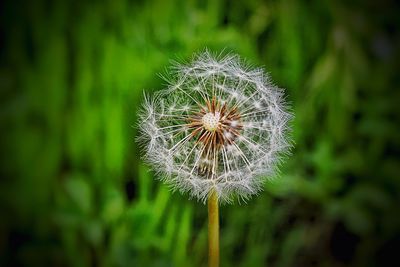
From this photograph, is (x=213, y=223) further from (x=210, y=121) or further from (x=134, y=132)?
(x=134, y=132)

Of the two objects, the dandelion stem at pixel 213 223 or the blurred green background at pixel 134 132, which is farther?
the blurred green background at pixel 134 132

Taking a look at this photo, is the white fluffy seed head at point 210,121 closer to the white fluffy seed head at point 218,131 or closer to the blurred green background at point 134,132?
the white fluffy seed head at point 218,131

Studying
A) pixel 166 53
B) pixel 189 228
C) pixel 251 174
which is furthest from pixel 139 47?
pixel 251 174

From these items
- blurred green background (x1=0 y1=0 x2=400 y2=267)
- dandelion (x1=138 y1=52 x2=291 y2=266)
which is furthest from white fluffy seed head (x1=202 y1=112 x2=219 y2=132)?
blurred green background (x1=0 y1=0 x2=400 y2=267)

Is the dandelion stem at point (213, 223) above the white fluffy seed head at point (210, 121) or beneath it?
beneath

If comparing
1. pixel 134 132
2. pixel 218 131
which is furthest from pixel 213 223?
pixel 134 132

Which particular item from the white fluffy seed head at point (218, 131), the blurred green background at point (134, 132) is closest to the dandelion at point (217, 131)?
the white fluffy seed head at point (218, 131)

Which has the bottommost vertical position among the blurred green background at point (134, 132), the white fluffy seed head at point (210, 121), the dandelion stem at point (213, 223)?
the dandelion stem at point (213, 223)
